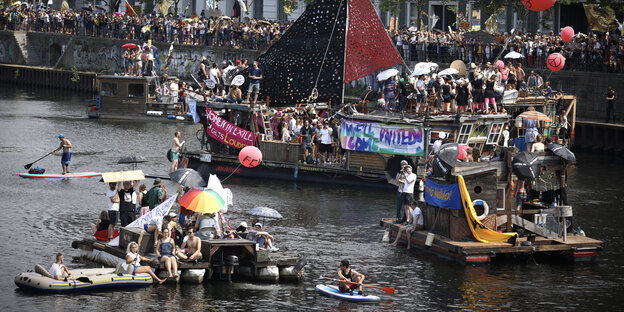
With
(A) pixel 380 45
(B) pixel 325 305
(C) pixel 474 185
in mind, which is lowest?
(B) pixel 325 305

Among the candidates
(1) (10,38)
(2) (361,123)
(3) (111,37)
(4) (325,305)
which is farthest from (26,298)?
(1) (10,38)

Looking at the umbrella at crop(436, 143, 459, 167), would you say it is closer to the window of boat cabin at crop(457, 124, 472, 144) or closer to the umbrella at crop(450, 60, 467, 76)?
the window of boat cabin at crop(457, 124, 472, 144)

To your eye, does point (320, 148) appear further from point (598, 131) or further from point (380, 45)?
point (598, 131)

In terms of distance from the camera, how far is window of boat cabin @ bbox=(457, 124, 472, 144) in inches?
1847

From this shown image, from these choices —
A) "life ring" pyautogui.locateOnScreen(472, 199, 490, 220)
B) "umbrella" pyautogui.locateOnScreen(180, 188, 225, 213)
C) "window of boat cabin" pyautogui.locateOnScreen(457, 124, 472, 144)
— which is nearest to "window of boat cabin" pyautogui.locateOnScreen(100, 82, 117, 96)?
"window of boat cabin" pyautogui.locateOnScreen(457, 124, 472, 144)

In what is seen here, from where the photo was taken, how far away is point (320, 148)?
162 ft

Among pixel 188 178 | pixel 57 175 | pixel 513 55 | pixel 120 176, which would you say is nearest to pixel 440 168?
pixel 188 178

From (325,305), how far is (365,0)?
26.1m

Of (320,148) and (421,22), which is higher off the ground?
(421,22)

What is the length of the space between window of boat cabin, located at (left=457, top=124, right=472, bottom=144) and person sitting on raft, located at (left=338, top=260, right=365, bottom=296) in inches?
708

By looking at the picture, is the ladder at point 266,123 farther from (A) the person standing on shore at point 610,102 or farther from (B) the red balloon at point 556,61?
(A) the person standing on shore at point 610,102

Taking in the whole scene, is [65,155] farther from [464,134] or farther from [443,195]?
[443,195]

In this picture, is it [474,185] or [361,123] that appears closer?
[474,185]

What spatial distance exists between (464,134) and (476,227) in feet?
46.8
